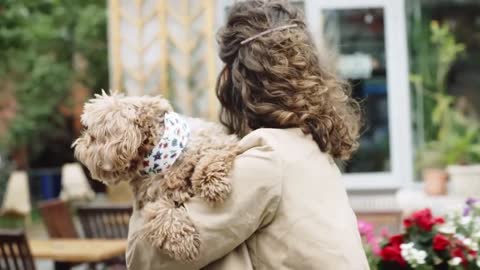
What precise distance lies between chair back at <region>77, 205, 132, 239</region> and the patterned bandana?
4.18 m

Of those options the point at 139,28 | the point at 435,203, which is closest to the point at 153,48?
the point at 139,28

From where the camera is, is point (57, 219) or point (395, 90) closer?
point (57, 219)

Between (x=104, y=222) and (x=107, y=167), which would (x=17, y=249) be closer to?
(x=104, y=222)

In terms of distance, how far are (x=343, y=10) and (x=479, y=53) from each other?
4.97 feet

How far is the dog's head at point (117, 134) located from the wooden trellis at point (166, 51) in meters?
6.98

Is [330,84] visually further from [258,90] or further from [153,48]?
[153,48]

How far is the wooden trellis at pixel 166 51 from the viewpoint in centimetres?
912

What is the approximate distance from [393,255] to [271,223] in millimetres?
1426

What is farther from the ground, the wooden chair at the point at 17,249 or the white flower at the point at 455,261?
the white flower at the point at 455,261

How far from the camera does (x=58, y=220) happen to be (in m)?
6.29

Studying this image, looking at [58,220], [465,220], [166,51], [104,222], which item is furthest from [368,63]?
[465,220]

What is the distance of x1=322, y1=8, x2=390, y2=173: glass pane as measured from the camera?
8773 millimetres

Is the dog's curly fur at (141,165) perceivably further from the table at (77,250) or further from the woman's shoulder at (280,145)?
the table at (77,250)

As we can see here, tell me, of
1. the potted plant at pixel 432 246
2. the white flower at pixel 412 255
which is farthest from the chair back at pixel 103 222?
the white flower at pixel 412 255
